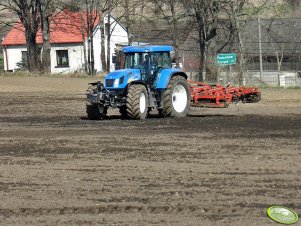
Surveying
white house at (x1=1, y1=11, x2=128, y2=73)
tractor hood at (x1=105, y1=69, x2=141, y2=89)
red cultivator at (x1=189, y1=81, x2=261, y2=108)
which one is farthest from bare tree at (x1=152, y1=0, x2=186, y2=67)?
tractor hood at (x1=105, y1=69, x2=141, y2=89)

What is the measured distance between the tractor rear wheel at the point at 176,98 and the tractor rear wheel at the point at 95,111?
5.84 feet

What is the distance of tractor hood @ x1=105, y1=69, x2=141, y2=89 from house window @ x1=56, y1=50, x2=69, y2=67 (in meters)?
47.8

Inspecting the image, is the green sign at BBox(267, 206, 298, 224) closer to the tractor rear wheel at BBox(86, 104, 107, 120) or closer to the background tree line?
the tractor rear wheel at BBox(86, 104, 107, 120)

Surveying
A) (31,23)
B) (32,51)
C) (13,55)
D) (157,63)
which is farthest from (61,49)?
(157,63)

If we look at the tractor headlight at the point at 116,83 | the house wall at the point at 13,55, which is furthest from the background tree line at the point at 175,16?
the tractor headlight at the point at 116,83

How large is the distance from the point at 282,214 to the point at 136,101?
10533 mm

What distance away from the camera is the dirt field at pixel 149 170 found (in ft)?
23.6

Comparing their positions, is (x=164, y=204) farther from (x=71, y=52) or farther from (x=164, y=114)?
(x=71, y=52)

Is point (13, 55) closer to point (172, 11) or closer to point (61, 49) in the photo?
point (61, 49)

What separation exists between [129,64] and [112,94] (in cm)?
127

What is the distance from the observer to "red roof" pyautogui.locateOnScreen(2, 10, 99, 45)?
192 ft

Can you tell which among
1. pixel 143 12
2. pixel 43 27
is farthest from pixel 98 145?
pixel 143 12

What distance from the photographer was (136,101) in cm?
1727

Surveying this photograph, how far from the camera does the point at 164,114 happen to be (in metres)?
18.8
